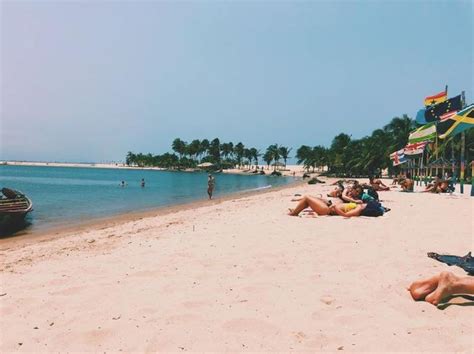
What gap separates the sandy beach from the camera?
10.0ft

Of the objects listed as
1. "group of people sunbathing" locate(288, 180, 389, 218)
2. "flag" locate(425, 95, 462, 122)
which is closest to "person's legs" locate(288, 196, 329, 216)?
"group of people sunbathing" locate(288, 180, 389, 218)

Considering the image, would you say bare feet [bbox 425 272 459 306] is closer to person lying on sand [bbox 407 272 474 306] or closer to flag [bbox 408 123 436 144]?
person lying on sand [bbox 407 272 474 306]

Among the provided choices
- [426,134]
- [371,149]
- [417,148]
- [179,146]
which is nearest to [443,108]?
[426,134]

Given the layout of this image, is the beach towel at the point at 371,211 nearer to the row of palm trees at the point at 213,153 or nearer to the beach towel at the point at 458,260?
the beach towel at the point at 458,260

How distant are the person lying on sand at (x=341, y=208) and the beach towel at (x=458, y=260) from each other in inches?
157

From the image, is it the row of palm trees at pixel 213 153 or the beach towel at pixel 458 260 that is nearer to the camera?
the beach towel at pixel 458 260

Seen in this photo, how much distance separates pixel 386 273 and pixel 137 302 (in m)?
3.04

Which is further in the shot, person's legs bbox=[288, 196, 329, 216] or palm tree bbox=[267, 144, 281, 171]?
palm tree bbox=[267, 144, 281, 171]

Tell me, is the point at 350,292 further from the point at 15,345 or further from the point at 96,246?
the point at 96,246

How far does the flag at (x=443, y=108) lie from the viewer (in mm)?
17719

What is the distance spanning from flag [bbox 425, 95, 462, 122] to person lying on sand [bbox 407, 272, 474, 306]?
54.5ft

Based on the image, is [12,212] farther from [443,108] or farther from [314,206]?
[443,108]

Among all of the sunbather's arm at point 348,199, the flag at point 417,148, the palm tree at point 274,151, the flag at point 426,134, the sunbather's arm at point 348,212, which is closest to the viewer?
the sunbather's arm at point 348,212

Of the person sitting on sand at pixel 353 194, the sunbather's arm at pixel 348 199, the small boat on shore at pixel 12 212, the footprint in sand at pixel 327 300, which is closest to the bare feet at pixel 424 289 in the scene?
the footprint in sand at pixel 327 300
